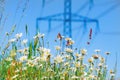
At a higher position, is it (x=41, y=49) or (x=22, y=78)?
(x=41, y=49)

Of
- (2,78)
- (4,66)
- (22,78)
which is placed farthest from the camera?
(4,66)

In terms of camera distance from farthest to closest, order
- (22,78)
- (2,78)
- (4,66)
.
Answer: (4,66), (2,78), (22,78)

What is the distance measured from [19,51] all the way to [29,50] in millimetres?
134

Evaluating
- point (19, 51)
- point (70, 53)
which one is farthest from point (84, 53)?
point (19, 51)

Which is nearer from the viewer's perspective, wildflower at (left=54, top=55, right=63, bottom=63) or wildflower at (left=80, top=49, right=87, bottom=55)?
wildflower at (left=54, top=55, right=63, bottom=63)

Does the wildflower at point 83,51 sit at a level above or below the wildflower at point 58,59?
above

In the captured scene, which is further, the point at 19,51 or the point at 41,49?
the point at 19,51

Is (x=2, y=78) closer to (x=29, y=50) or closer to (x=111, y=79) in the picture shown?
(x=29, y=50)

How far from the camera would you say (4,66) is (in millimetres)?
3229

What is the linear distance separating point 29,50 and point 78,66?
16.5 inches

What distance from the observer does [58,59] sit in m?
2.87

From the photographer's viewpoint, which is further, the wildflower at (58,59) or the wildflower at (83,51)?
the wildflower at (83,51)

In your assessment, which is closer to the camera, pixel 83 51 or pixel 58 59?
pixel 58 59

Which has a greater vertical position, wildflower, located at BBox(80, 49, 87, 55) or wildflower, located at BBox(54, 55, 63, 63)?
wildflower, located at BBox(80, 49, 87, 55)
